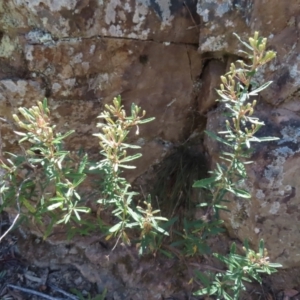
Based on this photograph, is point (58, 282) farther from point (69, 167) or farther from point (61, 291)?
point (69, 167)

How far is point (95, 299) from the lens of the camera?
78.4 inches

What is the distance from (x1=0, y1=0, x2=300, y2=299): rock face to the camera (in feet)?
5.53

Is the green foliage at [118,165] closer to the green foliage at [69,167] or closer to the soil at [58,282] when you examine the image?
the green foliage at [69,167]

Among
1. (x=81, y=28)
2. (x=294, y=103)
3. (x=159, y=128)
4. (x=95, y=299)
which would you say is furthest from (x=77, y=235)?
(x=294, y=103)

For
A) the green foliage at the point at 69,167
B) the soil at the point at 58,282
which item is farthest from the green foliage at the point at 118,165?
the soil at the point at 58,282

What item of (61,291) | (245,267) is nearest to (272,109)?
(245,267)

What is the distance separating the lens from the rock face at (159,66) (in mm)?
1687

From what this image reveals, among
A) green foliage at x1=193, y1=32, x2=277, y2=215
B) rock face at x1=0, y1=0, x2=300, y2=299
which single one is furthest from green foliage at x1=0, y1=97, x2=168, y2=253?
rock face at x1=0, y1=0, x2=300, y2=299

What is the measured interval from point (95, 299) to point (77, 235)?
1.04 feet

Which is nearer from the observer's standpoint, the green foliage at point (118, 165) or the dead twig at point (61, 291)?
the green foliage at point (118, 165)

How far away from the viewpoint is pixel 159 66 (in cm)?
188

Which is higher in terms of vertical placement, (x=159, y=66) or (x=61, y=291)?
(x=159, y=66)

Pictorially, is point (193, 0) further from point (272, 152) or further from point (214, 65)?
point (272, 152)

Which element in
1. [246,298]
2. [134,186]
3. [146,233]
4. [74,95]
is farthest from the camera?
[134,186]
